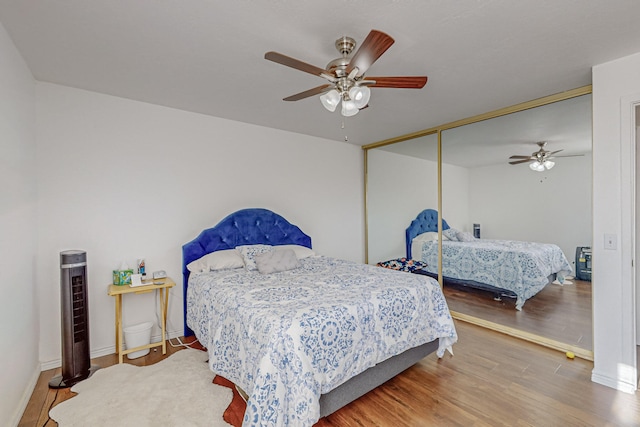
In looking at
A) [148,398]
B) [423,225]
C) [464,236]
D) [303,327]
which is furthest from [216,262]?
[464,236]

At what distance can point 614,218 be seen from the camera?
229cm

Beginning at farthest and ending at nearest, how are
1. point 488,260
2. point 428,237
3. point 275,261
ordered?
1. point 428,237
2. point 488,260
3. point 275,261

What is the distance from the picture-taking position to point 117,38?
76.0 inches

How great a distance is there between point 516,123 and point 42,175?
15.6ft

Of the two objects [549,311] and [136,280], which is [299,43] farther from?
[549,311]

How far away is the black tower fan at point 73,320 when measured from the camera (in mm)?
2297

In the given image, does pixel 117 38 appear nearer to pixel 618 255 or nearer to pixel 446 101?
pixel 446 101

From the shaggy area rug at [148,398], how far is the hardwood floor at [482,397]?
0.11 metres

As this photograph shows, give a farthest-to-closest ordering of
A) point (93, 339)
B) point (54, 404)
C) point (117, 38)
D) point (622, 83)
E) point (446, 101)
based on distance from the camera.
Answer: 1. point (446, 101)
2. point (93, 339)
3. point (622, 83)
4. point (54, 404)
5. point (117, 38)

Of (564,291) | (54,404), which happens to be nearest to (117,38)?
(54,404)

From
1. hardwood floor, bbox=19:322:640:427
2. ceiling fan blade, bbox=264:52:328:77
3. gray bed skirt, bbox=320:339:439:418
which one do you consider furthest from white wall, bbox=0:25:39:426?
gray bed skirt, bbox=320:339:439:418

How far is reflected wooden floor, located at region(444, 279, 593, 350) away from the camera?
2.92 meters

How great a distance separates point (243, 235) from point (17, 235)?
1.99 metres

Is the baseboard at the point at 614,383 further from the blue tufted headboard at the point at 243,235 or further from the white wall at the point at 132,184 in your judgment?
the white wall at the point at 132,184
